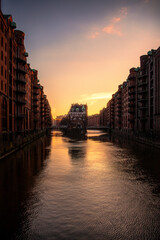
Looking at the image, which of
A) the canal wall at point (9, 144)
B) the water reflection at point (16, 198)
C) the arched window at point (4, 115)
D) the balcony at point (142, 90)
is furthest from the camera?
the balcony at point (142, 90)

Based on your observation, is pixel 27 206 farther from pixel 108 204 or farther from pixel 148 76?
pixel 148 76

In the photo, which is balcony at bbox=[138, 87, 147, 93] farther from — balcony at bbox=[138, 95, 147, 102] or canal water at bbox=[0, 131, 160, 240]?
canal water at bbox=[0, 131, 160, 240]

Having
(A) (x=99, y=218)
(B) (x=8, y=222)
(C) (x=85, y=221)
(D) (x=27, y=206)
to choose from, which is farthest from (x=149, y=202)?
(B) (x=8, y=222)

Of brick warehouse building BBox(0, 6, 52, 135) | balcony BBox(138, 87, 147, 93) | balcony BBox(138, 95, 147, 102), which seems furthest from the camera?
balcony BBox(138, 87, 147, 93)

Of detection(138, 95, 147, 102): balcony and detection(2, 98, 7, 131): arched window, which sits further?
detection(138, 95, 147, 102): balcony

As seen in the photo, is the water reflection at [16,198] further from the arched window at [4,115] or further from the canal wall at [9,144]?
the arched window at [4,115]

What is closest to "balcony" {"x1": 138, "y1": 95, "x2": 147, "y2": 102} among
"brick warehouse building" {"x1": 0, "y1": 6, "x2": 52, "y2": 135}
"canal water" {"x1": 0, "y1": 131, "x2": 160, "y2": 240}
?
"brick warehouse building" {"x1": 0, "y1": 6, "x2": 52, "y2": 135}

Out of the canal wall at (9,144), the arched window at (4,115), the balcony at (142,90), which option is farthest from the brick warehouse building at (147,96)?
the arched window at (4,115)

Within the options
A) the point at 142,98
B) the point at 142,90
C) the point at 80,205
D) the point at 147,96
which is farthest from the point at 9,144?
the point at 142,90

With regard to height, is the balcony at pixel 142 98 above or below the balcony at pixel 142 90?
below

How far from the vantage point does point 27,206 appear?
368 inches

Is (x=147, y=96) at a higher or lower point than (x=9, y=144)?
higher

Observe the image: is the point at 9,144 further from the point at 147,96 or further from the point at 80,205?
the point at 147,96

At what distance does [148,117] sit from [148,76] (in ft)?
43.3
